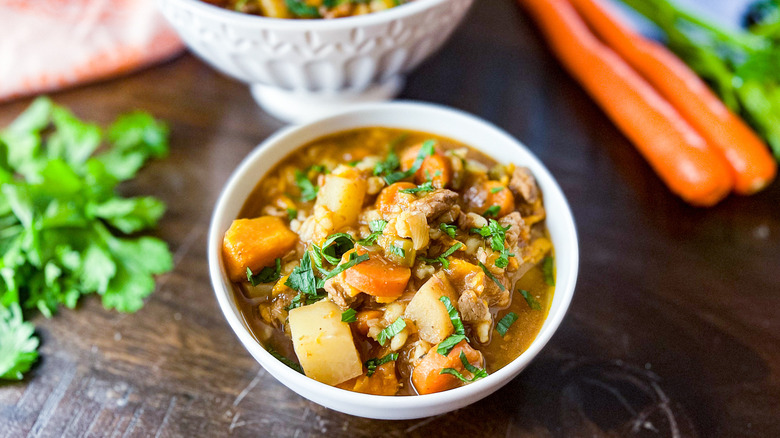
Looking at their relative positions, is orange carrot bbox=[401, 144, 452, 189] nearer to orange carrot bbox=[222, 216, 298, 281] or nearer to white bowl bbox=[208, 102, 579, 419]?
white bowl bbox=[208, 102, 579, 419]

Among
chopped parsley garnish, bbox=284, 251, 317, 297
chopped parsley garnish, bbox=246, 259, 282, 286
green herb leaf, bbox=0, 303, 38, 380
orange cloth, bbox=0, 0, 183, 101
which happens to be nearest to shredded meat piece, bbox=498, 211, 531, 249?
chopped parsley garnish, bbox=284, 251, 317, 297

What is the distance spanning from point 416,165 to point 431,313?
0.70 meters

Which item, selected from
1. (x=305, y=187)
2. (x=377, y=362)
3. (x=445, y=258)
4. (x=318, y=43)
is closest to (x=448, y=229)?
(x=445, y=258)

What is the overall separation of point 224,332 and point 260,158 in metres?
0.78

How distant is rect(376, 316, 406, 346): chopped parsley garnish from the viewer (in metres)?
2.02

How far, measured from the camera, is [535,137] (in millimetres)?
3494

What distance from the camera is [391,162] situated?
2.54m

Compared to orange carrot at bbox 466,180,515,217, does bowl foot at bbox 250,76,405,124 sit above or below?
below

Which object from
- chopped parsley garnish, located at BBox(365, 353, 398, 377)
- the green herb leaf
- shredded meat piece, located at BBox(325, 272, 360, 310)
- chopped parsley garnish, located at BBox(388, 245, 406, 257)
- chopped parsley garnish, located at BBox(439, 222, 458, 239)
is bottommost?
the green herb leaf

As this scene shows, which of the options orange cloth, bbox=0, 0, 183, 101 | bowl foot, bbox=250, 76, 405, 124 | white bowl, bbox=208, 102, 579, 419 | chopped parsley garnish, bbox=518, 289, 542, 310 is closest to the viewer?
white bowl, bbox=208, 102, 579, 419

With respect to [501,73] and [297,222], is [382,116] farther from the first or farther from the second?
[501,73]

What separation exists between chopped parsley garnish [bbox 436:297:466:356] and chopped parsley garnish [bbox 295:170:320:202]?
2.45 feet

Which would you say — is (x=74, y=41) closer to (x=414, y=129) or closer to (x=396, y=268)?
(x=414, y=129)

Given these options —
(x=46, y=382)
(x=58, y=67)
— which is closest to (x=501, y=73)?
(x=58, y=67)
